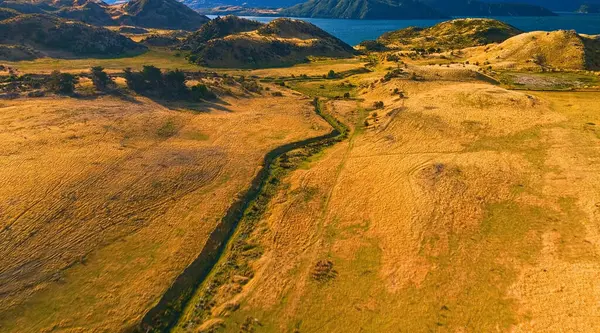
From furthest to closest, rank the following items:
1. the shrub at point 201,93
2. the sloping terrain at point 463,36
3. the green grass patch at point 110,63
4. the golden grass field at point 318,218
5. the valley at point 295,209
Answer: the sloping terrain at point 463,36 → the green grass patch at point 110,63 → the shrub at point 201,93 → the valley at point 295,209 → the golden grass field at point 318,218

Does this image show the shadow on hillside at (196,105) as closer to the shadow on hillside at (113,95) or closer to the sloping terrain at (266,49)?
the shadow on hillside at (113,95)

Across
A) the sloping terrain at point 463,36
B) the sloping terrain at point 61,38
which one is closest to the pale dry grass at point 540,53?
the sloping terrain at point 463,36

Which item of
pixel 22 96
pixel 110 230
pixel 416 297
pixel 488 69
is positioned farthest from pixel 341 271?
pixel 488 69

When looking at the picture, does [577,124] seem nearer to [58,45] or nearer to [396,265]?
[396,265]

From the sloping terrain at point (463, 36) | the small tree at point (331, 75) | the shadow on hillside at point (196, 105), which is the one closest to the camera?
the shadow on hillside at point (196, 105)

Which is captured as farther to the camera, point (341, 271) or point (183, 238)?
point (183, 238)

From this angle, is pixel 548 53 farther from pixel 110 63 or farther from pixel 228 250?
pixel 110 63
